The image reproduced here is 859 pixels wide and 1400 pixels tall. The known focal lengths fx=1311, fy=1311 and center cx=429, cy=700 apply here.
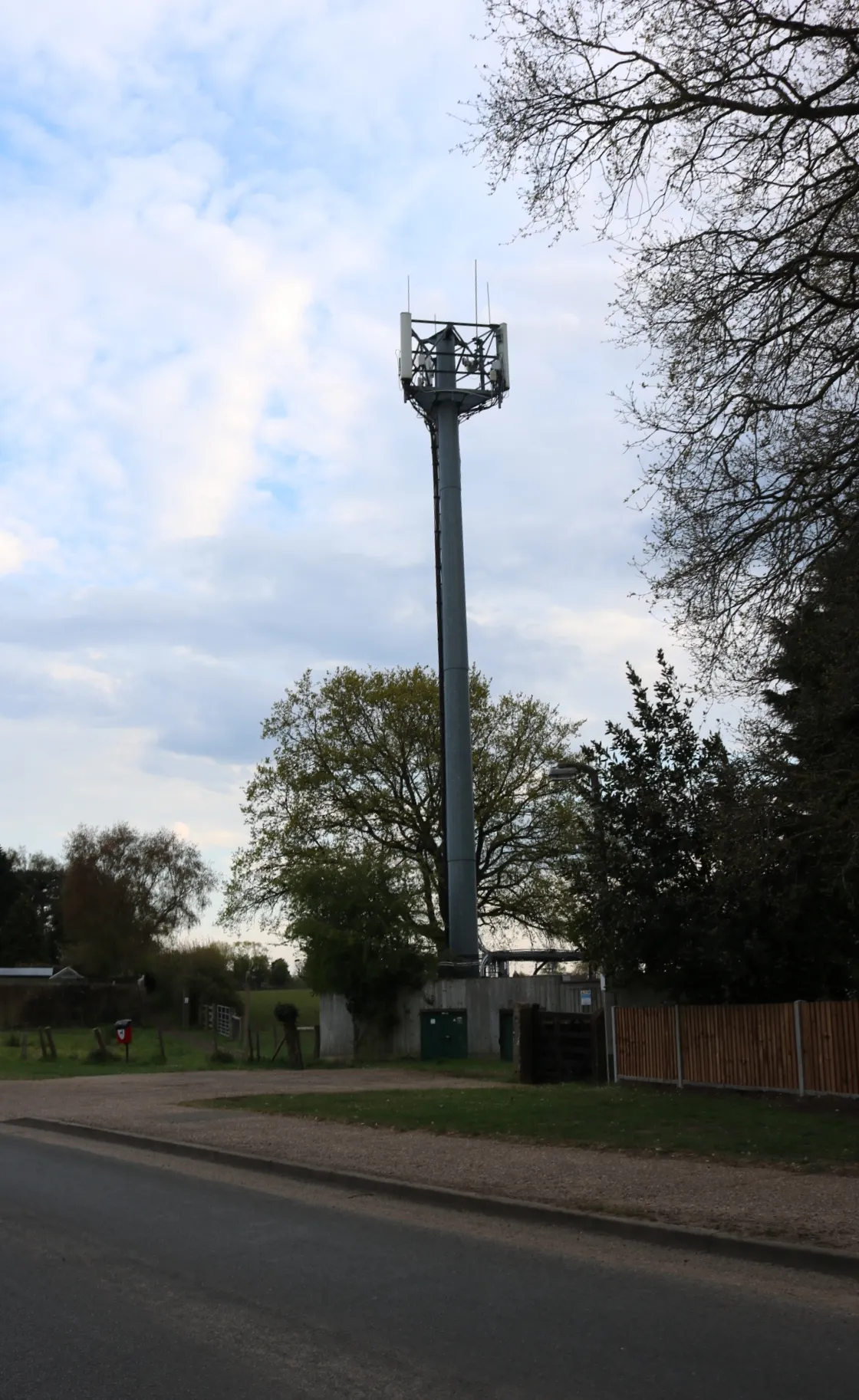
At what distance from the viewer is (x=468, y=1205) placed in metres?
10.8

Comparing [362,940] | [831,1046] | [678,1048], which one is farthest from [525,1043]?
[362,940]

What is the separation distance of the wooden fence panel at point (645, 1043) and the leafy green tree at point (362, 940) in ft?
40.3

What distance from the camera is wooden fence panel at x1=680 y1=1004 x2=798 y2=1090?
17953 millimetres

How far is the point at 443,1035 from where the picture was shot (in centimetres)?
3195

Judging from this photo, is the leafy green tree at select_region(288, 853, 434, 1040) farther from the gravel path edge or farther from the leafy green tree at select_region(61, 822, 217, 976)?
the leafy green tree at select_region(61, 822, 217, 976)

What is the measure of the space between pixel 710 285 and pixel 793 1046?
33.7ft

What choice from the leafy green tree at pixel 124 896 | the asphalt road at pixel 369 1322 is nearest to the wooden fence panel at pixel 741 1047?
the asphalt road at pixel 369 1322

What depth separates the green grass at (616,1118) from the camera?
526 inches

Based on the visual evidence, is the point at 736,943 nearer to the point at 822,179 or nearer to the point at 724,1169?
the point at 724,1169

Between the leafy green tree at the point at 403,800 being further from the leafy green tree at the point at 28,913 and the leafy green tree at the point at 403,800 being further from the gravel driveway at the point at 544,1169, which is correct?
the leafy green tree at the point at 28,913

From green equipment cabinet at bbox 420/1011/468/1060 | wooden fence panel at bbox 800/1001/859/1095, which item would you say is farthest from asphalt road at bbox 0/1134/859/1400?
green equipment cabinet at bbox 420/1011/468/1060

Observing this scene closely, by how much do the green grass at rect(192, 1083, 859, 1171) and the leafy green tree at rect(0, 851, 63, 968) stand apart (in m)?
63.3

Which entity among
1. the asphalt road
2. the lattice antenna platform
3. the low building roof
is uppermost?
the lattice antenna platform

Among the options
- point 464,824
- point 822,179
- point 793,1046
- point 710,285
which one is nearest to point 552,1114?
point 793,1046
